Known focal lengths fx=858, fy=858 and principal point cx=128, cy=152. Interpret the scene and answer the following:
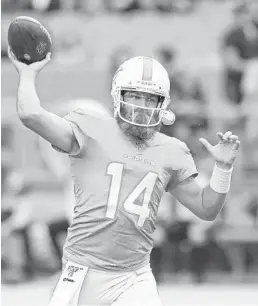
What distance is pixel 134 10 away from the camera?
9.18 m

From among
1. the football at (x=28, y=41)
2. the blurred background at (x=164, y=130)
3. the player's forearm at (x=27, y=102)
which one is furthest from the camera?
the blurred background at (x=164, y=130)

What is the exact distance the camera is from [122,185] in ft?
11.4

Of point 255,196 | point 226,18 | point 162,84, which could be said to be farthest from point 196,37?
point 162,84

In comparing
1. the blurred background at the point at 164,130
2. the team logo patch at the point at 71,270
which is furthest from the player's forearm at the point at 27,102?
the blurred background at the point at 164,130

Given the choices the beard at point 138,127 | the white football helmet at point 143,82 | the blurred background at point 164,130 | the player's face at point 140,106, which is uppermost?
the white football helmet at point 143,82

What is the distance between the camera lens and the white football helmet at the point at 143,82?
3.54m

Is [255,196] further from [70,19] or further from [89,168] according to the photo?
[89,168]

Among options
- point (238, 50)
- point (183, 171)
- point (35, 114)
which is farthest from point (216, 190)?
point (238, 50)

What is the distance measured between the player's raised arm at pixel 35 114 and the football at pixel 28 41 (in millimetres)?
23

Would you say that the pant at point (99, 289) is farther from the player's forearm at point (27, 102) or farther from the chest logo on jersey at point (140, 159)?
the player's forearm at point (27, 102)

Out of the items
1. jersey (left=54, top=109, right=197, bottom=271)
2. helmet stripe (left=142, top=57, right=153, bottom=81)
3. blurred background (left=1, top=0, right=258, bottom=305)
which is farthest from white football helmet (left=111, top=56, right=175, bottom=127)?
blurred background (left=1, top=0, right=258, bottom=305)

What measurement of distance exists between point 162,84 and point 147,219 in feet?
1.86

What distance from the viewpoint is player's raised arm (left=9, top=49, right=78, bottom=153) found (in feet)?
10.3

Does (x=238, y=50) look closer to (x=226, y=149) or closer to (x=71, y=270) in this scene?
(x=226, y=149)
